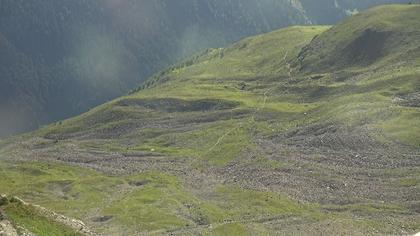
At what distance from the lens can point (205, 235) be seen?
93938mm

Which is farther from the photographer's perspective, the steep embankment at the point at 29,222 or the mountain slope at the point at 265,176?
the mountain slope at the point at 265,176

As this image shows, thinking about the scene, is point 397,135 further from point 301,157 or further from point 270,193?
point 270,193

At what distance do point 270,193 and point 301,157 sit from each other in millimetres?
28562

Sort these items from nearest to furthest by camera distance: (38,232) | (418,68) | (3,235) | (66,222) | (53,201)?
(3,235) < (38,232) < (66,222) < (53,201) < (418,68)

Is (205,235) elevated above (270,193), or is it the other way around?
(205,235)

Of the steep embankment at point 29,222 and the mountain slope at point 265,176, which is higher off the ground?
the steep embankment at point 29,222

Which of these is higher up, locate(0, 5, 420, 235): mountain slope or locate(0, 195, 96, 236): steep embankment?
locate(0, 195, 96, 236): steep embankment

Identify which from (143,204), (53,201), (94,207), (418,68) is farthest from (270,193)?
(418,68)

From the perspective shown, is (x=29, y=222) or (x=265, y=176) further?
(x=265, y=176)

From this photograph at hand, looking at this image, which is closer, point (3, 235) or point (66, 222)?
point (3, 235)

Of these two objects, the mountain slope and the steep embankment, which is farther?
the mountain slope

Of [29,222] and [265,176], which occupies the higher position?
[29,222]

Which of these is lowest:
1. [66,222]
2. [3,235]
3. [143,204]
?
[143,204]

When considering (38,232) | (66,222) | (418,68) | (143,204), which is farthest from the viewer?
(418,68)
